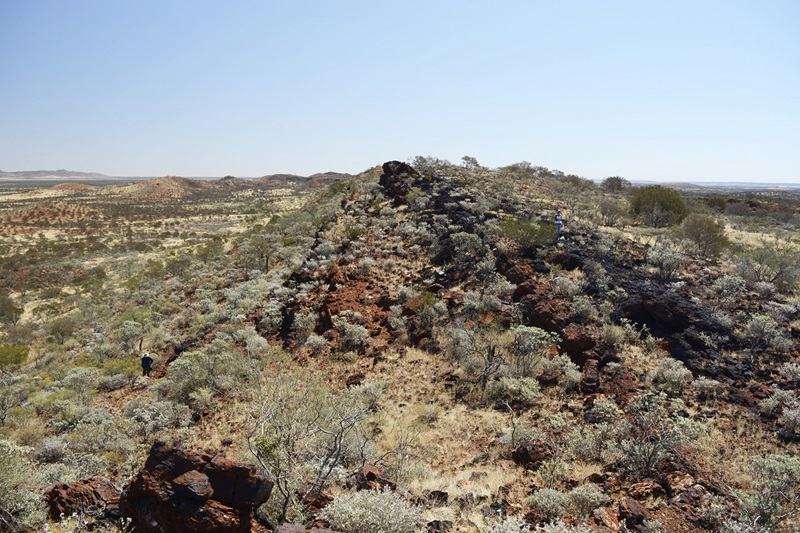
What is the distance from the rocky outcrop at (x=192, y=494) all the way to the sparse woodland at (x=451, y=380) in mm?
348

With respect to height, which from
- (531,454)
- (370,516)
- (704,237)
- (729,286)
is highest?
(704,237)

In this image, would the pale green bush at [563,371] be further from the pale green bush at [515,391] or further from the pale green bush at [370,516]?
the pale green bush at [370,516]

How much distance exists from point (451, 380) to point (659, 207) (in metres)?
21.1

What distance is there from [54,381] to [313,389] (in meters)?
7.92

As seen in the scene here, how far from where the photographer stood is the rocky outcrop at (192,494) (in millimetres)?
4215

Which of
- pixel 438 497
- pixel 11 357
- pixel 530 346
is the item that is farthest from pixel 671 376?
pixel 11 357

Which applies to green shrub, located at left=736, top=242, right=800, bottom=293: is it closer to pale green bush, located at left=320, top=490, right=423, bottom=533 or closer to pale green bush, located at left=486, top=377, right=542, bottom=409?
pale green bush, located at left=486, top=377, right=542, bottom=409

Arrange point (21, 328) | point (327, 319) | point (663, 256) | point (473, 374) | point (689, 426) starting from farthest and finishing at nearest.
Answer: point (21, 328)
point (663, 256)
point (327, 319)
point (473, 374)
point (689, 426)

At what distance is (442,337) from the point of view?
11500mm

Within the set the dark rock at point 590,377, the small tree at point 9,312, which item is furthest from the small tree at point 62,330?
the dark rock at point 590,377

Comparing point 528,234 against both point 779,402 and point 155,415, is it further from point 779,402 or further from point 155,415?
point 155,415

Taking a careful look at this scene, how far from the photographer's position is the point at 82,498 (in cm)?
502

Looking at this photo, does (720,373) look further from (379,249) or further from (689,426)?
(379,249)

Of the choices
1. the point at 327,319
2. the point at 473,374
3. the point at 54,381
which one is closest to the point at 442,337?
the point at 473,374
